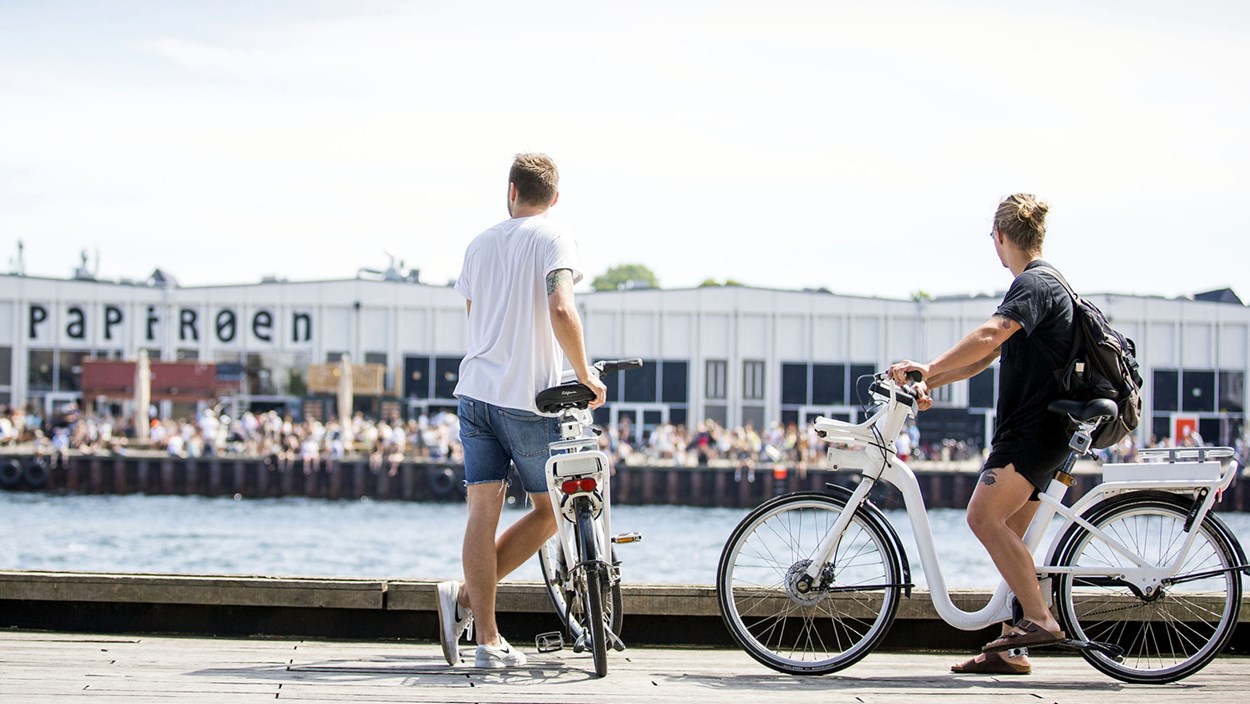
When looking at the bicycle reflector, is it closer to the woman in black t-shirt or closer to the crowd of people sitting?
the woman in black t-shirt

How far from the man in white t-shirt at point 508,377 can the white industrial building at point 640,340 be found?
1906 inches

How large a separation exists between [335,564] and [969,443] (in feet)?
98.7

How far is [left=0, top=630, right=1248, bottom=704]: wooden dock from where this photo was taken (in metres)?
4.45

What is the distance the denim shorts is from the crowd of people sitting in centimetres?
3934

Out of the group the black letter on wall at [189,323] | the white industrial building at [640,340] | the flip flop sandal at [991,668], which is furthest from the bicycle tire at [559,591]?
the black letter on wall at [189,323]

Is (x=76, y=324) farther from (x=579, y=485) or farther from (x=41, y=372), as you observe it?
(x=579, y=485)

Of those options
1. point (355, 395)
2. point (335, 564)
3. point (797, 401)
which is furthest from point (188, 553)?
point (797, 401)

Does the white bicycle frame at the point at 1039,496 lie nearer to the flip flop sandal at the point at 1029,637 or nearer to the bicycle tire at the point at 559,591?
the flip flop sandal at the point at 1029,637

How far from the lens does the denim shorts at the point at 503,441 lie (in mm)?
4941

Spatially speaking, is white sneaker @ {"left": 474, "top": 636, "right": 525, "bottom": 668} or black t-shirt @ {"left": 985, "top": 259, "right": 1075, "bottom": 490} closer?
black t-shirt @ {"left": 985, "top": 259, "right": 1075, "bottom": 490}

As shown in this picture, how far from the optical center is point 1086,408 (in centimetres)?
479

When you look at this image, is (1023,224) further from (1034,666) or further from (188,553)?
(188,553)

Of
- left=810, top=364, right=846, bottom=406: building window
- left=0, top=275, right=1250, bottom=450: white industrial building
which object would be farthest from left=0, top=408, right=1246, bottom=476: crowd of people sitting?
left=810, top=364, right=846, bottom=406: building window

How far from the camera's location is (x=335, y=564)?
28078 millimetres
